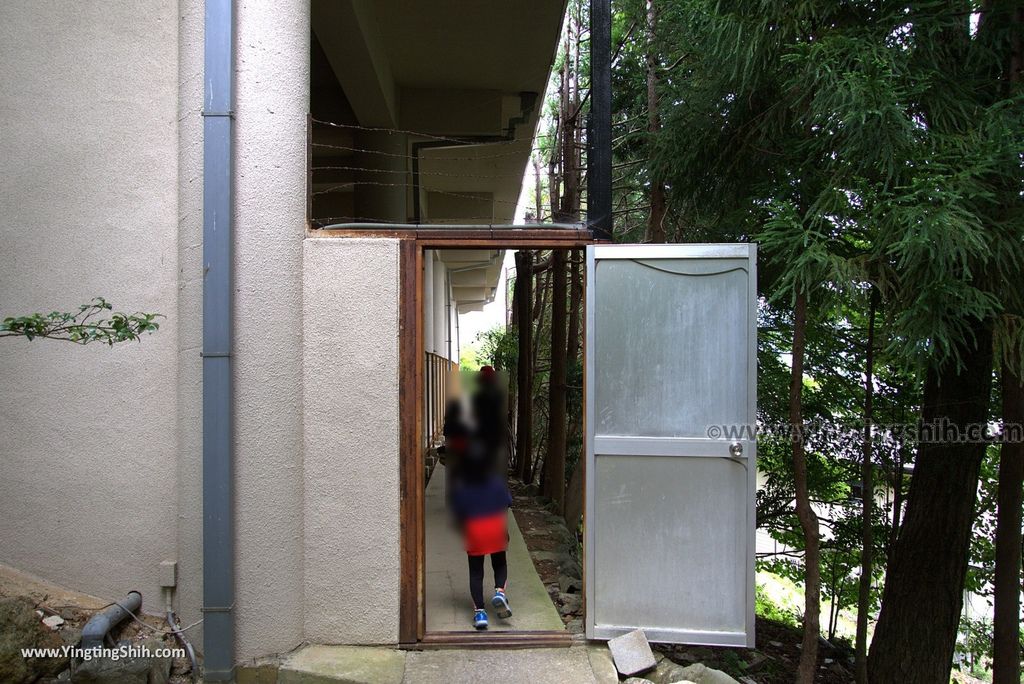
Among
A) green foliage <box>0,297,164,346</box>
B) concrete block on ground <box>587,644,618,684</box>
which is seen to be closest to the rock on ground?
green foliage <box>0,297,164,346</box>

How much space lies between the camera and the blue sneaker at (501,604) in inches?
189

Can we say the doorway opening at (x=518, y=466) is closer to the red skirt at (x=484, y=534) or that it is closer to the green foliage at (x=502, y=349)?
the green foliage at (x=502, y=349)

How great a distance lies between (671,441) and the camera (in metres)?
4.38

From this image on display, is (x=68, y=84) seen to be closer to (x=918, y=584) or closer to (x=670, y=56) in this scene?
(x=670, y=56)

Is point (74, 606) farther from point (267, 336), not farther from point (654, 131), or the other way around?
point (654, 131)

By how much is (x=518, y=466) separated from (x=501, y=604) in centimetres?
753

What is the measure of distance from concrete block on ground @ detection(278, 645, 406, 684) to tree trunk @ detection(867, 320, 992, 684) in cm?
388

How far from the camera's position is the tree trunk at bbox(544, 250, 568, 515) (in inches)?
354

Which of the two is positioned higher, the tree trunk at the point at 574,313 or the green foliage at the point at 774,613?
the tree trunk at the point at 574,313

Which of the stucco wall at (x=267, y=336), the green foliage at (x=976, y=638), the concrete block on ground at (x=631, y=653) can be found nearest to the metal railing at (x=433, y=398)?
the stucco wall at (x=267, y=336)

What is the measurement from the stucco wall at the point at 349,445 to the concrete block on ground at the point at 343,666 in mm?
76

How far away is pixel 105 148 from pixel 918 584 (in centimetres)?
633

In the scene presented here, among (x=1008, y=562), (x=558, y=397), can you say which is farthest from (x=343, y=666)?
(x=558, y=397)

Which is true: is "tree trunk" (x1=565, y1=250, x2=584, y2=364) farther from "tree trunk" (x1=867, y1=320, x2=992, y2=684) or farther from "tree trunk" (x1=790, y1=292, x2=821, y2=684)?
"tree trunk" (x1=790, y1=292, x2=821, y2=684)
